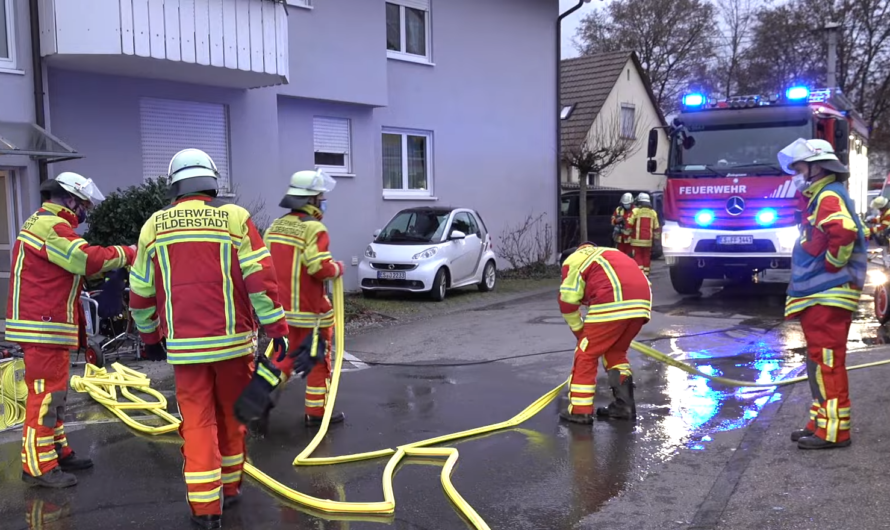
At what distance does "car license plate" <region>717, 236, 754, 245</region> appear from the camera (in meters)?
12.1

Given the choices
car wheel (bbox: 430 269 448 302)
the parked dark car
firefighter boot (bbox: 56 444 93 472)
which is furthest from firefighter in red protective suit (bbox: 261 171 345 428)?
the parked dark car

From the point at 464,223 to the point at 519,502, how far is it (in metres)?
9.86

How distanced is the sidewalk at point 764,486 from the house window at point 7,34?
905 cm

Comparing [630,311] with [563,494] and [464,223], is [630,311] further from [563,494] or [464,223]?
[464,223]

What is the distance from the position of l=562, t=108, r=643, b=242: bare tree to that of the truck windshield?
229 inches

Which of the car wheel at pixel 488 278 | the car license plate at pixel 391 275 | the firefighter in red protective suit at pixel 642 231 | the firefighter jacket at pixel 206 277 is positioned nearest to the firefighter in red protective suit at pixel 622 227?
the firefighter in red protective suit at pixel 642 231

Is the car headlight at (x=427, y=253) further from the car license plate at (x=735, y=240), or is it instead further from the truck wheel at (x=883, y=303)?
the truck wheel at (x=883, y=303)

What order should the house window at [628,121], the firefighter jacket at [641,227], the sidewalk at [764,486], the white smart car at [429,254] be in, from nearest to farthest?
the sidewalk at [764,486]
the white smart car at [429,254]
the firefighter jacket at [641,227]
the house window at [628,121]

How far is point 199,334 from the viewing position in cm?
400

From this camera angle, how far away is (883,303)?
33.6 ft

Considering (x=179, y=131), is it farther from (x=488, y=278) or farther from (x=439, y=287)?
(x=488, y=278)

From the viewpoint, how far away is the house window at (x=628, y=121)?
96.3ft

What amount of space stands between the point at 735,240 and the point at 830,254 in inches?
291

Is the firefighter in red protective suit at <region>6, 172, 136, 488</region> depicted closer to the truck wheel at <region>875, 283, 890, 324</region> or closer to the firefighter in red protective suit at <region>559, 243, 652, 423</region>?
the firefighter in red protective suit at <region>559, 243, 652, 423</region>
